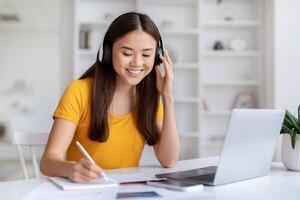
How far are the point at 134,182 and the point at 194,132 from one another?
294 cm

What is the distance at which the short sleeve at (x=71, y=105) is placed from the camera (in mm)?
1319

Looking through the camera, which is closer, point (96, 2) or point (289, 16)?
point (289, 16)

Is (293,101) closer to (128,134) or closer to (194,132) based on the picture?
(194,132)

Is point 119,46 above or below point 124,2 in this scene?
below

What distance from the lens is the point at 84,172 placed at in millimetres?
989

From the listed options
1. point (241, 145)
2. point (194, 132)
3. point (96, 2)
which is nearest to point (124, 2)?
point (96, 2)

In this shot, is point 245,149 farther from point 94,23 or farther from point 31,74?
point 31,74

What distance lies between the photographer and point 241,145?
1045 millimetres

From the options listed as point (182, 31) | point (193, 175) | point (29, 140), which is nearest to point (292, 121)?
point (193, 175)

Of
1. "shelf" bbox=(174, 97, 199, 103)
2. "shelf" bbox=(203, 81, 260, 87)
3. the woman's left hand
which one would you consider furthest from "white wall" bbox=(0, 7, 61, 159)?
the woman's left hand

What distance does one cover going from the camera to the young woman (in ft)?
4.29

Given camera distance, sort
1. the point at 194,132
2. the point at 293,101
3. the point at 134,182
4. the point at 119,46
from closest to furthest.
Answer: the point at 134,182 → the point at 119,46 → the point at 293,101 → the point at 194,132

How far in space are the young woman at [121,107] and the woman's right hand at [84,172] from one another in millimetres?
178

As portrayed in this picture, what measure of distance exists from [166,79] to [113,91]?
217 mm
